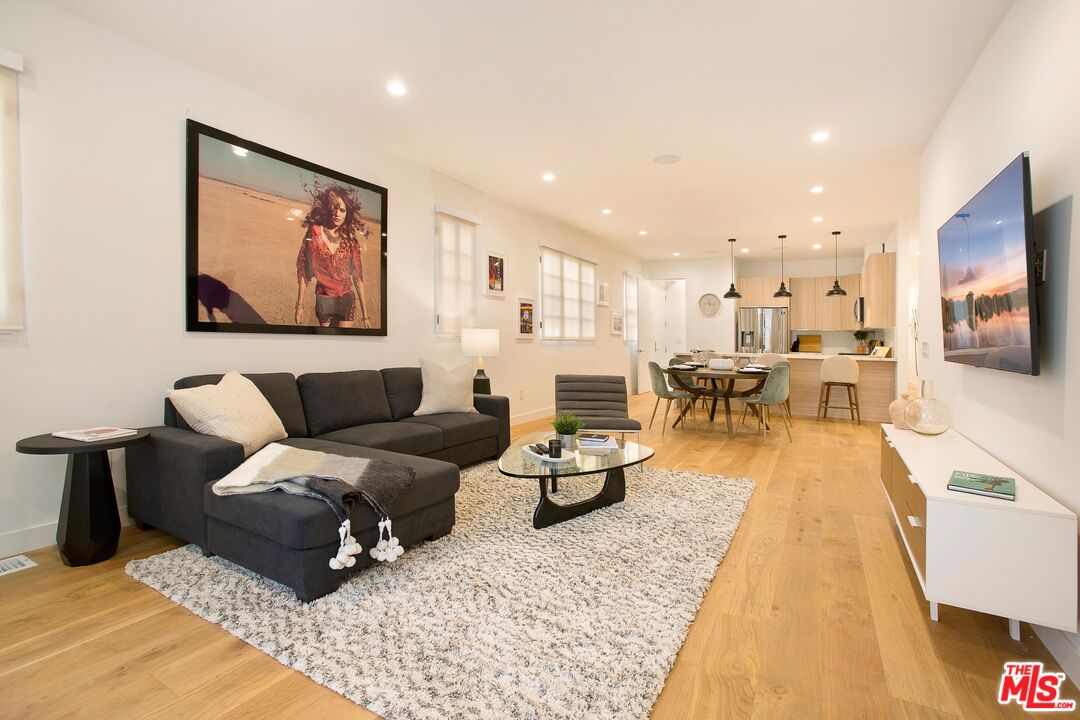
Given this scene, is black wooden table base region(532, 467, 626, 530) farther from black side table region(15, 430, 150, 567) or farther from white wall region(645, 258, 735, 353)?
white wall region(645, 258, 735, 353)

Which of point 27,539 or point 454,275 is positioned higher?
point 454,275

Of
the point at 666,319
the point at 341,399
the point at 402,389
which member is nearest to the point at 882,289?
the point at 666,319

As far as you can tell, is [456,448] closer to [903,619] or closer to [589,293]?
[903,619]

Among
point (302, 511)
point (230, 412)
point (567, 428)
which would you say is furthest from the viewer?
point (567, 428)

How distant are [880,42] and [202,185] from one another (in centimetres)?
425

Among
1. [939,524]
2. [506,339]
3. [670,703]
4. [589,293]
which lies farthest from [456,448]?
[589,293]

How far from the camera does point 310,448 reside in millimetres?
3172

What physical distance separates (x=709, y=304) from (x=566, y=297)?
4.04 meters

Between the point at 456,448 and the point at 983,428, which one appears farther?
the point at 456,448

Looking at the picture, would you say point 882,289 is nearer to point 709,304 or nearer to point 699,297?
point 709,304

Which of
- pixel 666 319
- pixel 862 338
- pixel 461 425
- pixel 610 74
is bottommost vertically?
pixel 461 425

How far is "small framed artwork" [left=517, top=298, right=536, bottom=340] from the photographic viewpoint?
6582 mm

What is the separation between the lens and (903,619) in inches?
82.0

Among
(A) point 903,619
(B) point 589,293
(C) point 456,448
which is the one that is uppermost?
(B) point 589,293
